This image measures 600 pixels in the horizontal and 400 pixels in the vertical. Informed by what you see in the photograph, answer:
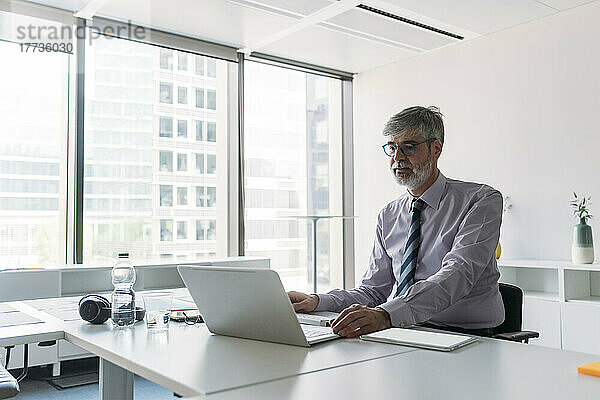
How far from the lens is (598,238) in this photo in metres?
3.96

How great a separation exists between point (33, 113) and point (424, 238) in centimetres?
324

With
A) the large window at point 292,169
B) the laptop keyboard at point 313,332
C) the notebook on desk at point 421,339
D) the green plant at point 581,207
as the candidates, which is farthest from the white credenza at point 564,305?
the laptop keyboard at point 313,332

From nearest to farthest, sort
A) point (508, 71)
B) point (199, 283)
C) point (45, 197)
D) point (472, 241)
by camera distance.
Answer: point (199, 283) → point (472, 241) → point (45, 197) → point (508, 71)

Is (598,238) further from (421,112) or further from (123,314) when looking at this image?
(123,314)

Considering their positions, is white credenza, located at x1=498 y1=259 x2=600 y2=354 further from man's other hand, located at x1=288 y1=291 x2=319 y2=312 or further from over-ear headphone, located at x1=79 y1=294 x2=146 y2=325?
over-ear headphone, located at x1=79 y1=294 x2=146 y2=325

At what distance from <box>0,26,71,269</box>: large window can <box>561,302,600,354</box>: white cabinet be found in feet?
11.6

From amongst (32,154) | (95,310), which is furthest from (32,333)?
(32,154)

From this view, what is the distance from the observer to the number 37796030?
4191 mm

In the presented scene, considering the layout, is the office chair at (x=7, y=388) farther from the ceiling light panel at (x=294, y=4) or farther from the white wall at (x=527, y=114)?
the white wall at (x=527, y=114)

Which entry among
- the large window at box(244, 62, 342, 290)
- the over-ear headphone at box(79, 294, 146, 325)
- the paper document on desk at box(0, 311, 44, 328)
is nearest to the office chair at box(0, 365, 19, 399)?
the paper document on desk at box(0, 311, 44, 328)

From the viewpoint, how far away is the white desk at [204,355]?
1.13m

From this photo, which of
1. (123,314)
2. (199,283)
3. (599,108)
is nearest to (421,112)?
(199,283)

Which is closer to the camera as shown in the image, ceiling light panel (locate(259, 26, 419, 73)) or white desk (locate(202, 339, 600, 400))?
white desk (locate(202, 339, 600, 400))

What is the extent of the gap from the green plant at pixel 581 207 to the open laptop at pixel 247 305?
9.75 ft
